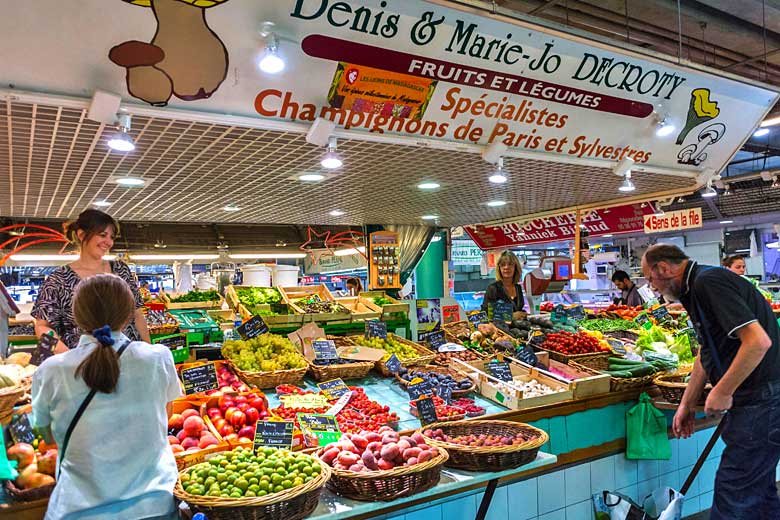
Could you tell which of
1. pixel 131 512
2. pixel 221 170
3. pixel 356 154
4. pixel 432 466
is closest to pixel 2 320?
pixel 221 170

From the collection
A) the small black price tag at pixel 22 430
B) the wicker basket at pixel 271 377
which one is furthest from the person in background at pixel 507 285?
the small black price tag at pixel 22 430

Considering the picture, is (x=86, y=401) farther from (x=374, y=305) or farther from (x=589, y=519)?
(x=374, y=305)

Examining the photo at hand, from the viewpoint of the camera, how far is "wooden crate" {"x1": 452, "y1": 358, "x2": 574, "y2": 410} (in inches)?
153

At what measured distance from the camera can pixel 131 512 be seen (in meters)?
2.07

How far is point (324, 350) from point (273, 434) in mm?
1788

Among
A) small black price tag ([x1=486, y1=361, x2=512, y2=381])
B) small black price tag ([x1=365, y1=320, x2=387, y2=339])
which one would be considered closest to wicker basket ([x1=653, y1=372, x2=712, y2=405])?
small black price tag ([x1=486, y1=361, x2=512, y2=381])

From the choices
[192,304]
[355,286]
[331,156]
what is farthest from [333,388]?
[355,286]

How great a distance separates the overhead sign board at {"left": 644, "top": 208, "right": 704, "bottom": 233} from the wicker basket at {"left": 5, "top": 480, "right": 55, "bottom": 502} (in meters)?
7.23

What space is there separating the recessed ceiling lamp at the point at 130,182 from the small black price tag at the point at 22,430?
3021 millimetres

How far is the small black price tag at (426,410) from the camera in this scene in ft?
11.1

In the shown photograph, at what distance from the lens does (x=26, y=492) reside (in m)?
2.33

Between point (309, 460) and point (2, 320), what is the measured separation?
3.94 metres

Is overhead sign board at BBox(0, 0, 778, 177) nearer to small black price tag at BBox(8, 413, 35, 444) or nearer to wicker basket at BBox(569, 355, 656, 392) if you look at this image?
small black price tag at BBox(8, 413, 35, 444)

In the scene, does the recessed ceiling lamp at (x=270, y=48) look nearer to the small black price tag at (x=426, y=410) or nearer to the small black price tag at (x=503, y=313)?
the small black price tag at (x=426, y=410)
